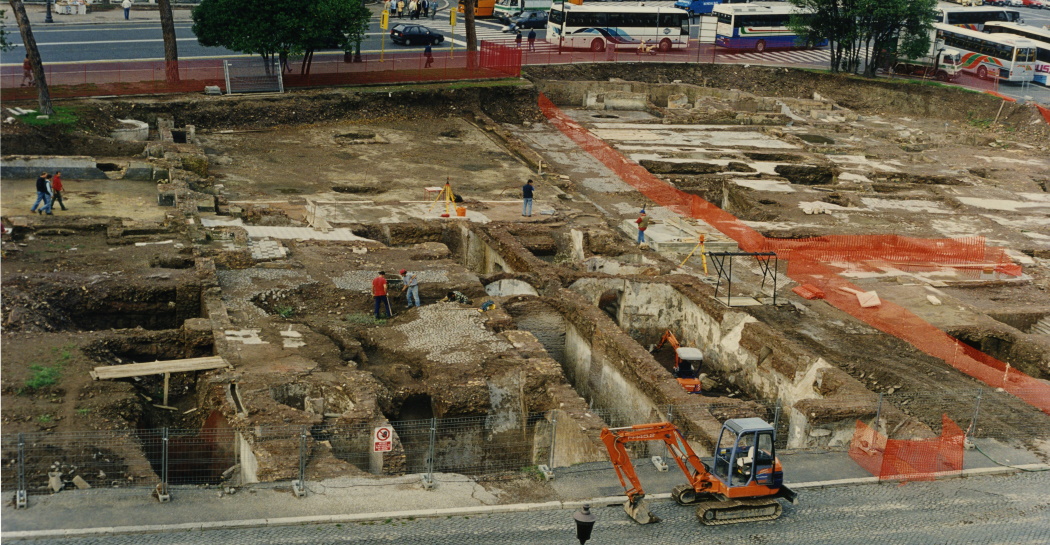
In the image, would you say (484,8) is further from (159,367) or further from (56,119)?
(159,367)

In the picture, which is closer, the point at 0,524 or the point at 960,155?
the point at 0,524

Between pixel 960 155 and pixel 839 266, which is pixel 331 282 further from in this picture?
pixel 960 155

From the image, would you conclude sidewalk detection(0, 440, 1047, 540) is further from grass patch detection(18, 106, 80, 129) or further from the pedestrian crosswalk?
the pedestrian crosswalk

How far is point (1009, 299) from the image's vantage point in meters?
32.4

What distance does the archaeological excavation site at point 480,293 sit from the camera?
71.0 ft

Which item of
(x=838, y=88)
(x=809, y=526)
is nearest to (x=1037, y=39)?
(x=838, y=88)

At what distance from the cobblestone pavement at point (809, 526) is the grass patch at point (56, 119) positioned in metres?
27.5

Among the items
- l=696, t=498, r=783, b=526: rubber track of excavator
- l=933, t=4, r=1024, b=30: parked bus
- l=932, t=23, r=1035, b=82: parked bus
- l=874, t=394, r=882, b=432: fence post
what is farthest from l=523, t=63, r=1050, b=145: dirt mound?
l=696, t=498, r=783, b=526: rubber track of excavator

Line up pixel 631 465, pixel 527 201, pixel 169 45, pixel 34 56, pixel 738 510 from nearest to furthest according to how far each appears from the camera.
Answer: pixel 738 510 < pixel 631 465 < pixel 527 201 < pixel 34 56 < pixel 169 45

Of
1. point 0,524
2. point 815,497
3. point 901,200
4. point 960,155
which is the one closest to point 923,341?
point 815,497

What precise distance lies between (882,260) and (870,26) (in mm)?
28400

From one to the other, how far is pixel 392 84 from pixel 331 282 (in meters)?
23.2

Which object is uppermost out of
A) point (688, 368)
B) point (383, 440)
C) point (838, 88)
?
point (838, 88)

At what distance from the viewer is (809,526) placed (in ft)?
60.9
